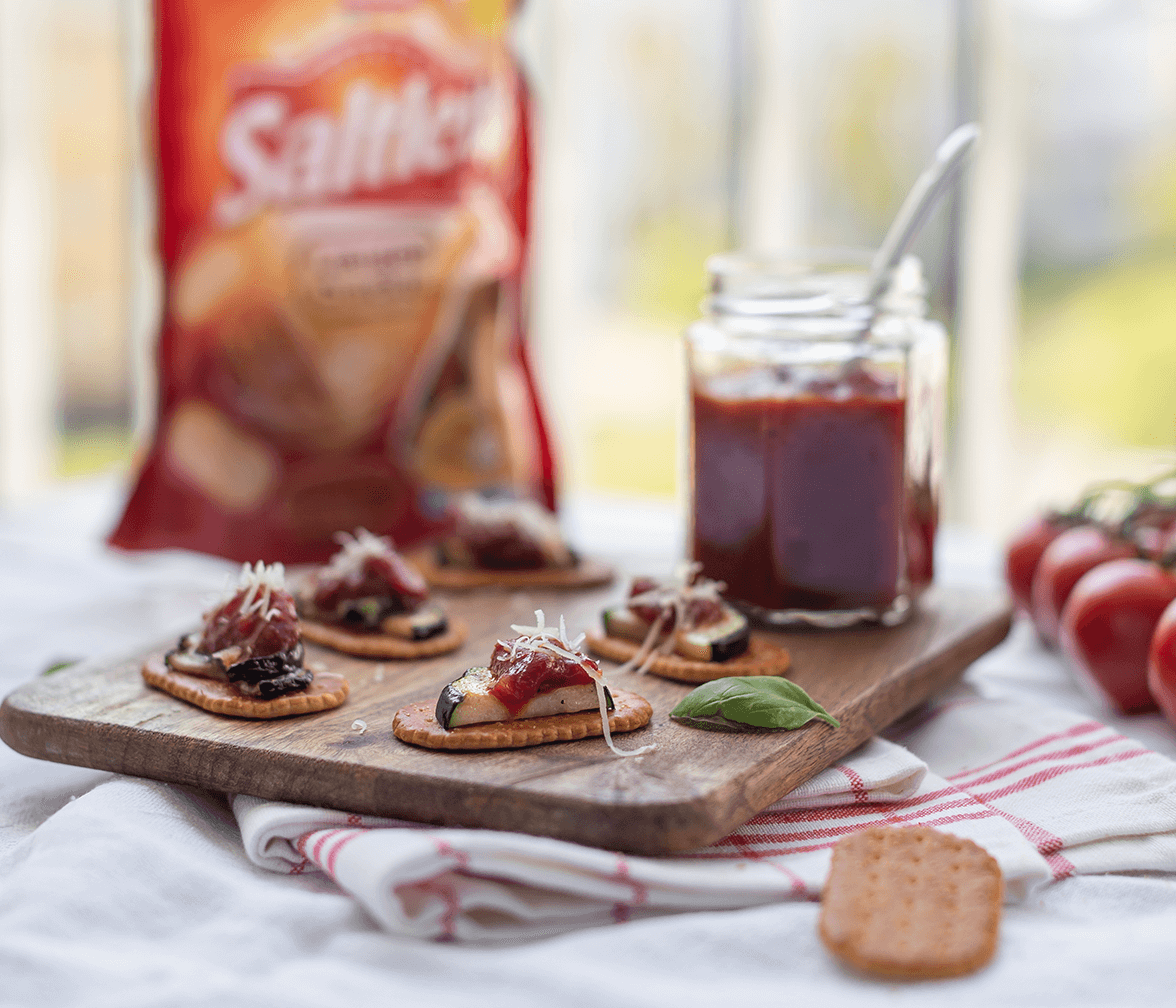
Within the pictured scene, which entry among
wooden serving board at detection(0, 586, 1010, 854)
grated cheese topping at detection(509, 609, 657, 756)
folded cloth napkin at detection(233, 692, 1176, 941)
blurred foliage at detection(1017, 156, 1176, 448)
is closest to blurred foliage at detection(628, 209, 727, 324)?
blurred foliage at detection(1017, 156, 1176, 448)

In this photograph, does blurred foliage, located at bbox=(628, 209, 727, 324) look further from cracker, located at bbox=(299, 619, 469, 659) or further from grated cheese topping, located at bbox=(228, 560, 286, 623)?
grated cheese topping, located at bbox=(228, 560, 286, 623)

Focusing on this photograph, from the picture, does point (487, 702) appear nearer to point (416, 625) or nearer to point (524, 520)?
point (416, 625)

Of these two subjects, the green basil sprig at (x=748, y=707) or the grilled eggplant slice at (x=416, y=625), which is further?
the grilled eggplant slice at (x=416, y=625)

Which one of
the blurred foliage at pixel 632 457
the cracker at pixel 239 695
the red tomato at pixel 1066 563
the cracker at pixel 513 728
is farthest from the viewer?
the blurred foliage at pixel 632 457

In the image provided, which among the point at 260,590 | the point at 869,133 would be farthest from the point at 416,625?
the point at 869,133

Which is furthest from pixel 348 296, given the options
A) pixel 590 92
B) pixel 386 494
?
pixel 590 92

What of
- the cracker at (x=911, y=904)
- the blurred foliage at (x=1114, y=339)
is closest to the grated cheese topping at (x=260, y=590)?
the cracker at (x=911, y=904)

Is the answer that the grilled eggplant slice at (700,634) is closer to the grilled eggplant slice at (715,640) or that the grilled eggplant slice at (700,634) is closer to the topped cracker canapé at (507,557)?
the grilled eggplant slice at (715,640)
